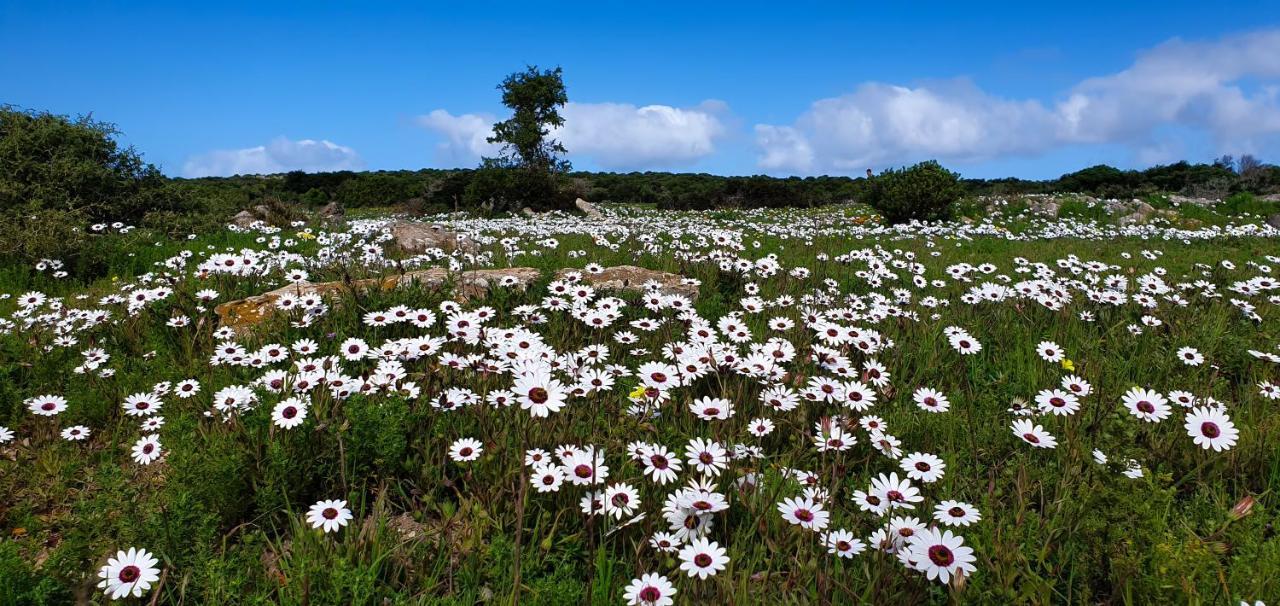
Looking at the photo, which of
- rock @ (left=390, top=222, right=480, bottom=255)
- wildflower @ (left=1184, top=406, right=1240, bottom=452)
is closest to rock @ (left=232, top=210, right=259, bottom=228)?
rock @ (left=390, top=222, right=480, bottom=255)

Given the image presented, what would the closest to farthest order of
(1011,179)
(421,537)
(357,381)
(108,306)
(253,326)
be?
(421,537)
(357,381)
(253,326)
(108,306)
(1011,179)

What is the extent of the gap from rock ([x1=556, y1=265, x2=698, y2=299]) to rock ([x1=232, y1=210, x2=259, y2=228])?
1150cm

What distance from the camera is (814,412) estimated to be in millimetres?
3369

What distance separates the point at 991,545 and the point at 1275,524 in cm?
137

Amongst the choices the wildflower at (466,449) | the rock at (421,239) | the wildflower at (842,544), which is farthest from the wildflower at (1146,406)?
the rock at (421,239)

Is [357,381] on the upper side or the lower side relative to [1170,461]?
upper

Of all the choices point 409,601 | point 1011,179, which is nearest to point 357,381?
point 409,601

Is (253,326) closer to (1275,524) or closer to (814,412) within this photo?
(814,412)

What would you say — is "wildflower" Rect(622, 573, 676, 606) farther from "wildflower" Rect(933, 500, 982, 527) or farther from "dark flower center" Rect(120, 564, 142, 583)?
"dark flower center" Rect(120, 564, 142, 583)

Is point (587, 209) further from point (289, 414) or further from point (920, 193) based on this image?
point (289, 414)

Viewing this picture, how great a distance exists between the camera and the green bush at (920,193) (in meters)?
19.9

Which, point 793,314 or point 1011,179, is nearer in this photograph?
point 793,314

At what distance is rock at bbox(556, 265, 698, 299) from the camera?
5.73 metres

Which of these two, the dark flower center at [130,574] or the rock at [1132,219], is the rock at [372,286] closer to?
the dark flower center at [130,574]
